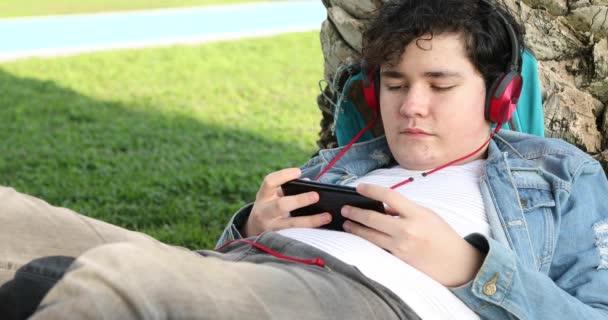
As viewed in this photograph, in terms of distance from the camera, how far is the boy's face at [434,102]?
2.87 m

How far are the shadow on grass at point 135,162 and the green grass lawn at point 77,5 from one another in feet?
31.1

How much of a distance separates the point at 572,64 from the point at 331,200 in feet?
4.93

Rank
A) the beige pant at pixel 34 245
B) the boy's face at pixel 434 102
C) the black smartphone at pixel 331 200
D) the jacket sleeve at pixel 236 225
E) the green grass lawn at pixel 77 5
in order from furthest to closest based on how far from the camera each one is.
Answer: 1. the green grass lawn at pixel 77 5
2. the jacket sleeve at pixel 236 225
3. the boy's face at pixel 434 102
4. the black smartphone at pixel 331 200
5. the beige pant at pixel 34 245

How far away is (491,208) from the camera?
108 inches

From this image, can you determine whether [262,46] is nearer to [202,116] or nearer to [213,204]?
[202,116]

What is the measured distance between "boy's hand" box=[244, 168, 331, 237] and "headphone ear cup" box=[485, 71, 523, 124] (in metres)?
0.75

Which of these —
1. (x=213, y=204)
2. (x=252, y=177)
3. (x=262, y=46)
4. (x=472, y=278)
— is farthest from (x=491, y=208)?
(x=262, y=46)

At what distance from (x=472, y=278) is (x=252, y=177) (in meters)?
3.90

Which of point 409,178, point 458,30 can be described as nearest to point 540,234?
point 409,178

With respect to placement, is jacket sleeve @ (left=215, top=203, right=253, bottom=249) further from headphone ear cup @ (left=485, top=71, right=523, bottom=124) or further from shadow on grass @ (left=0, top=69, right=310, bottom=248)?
shadow on grass @ (left=0, top=69, right=310, bottom=248)

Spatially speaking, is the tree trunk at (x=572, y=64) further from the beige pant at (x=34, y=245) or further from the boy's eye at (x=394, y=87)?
the beige pant at (x=34, y=245)

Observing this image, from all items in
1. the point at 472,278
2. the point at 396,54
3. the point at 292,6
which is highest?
the point at 396,54

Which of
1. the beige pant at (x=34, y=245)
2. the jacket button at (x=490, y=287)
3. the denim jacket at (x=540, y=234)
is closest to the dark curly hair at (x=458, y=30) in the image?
the denim jacket at (x=540, y=234)

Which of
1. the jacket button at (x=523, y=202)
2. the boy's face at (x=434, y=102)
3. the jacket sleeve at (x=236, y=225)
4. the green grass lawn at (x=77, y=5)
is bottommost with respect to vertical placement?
the green grass lawn at (x=77, y=5)
